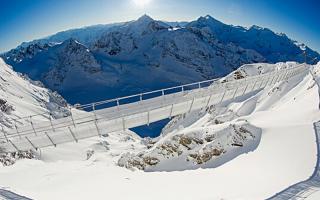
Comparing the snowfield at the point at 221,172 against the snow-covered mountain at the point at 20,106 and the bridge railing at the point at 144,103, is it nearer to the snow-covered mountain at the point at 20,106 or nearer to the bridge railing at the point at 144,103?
the bridge railing at the point at 144,103

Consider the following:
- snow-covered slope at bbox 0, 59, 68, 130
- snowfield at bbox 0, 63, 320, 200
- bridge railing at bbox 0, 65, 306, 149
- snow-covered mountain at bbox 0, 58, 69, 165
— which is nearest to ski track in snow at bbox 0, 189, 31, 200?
snowfield at bbox 0, 63, 320, 200

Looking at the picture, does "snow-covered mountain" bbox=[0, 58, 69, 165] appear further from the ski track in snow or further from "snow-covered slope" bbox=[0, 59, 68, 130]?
the ski track in snow

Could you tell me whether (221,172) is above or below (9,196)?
below

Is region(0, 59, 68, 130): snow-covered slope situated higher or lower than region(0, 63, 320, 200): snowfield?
lower

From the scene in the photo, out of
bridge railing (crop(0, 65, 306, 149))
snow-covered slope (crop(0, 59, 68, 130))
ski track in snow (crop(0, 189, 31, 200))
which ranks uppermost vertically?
bridge railing (crop(0, 65, 306, 149))

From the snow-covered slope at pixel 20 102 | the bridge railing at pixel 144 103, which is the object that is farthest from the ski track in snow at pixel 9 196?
the snow-covered slope at pixel 20 102

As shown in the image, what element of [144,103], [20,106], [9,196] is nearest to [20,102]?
[20,106]

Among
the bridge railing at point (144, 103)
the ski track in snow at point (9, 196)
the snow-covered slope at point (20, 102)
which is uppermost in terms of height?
the bridge railing at point (144, 103)

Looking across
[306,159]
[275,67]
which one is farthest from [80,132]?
[275,67]

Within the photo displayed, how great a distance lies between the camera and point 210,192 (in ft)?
59.9

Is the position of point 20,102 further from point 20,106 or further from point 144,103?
point 144,103

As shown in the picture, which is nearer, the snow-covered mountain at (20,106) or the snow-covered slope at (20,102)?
the snow-covered mountain at (20,106)

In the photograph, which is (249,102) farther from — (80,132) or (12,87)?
(12,87)

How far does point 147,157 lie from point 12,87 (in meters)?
78.5
